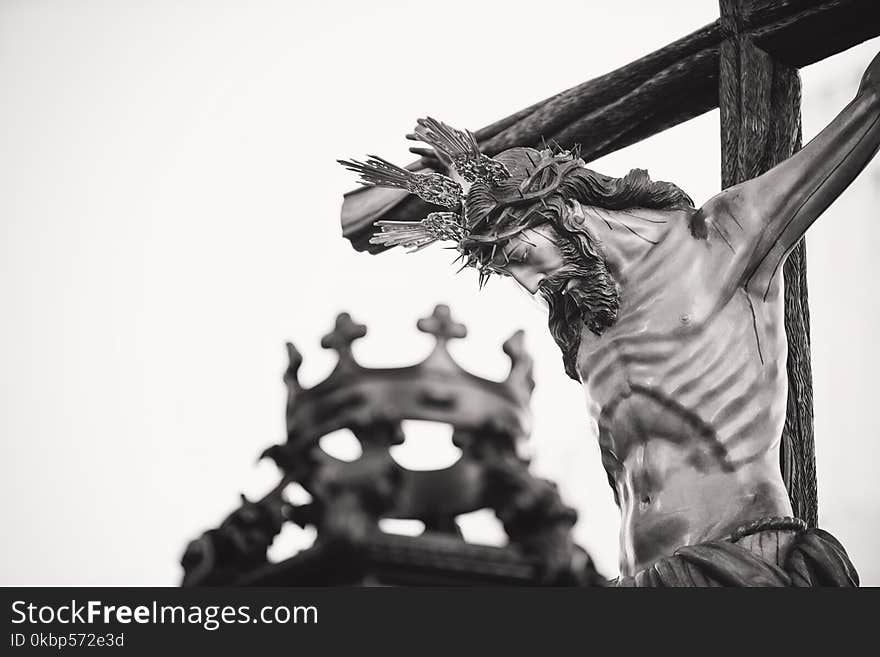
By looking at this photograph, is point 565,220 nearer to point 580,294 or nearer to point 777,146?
point 580,294

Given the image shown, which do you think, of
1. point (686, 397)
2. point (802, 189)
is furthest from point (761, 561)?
point (802, 189)

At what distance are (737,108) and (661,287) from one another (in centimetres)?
74

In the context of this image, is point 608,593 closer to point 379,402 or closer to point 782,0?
point 379,402

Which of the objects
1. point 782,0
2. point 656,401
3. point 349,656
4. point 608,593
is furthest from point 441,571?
point 782,0

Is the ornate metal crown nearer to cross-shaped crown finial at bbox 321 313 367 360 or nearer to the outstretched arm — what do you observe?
cross-shaped crown finial at bbox 321 313 367 360

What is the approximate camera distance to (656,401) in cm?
318

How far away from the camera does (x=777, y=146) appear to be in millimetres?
3824

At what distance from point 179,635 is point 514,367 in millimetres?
407

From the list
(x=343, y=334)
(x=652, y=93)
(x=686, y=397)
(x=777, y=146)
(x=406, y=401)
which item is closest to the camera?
(x=406, y=401)

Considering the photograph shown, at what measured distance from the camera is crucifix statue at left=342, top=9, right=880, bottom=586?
3125 mm

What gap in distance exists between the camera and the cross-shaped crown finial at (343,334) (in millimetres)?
1764

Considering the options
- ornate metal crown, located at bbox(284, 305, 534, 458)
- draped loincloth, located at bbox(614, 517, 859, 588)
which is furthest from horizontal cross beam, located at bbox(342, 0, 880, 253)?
ornate metal crown, located at bbox(284, 305, 534, 458)

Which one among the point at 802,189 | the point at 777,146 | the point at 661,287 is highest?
the point at 777,146

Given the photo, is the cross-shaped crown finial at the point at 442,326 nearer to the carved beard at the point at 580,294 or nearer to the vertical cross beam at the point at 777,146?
the carved beard at the point at 580,294
